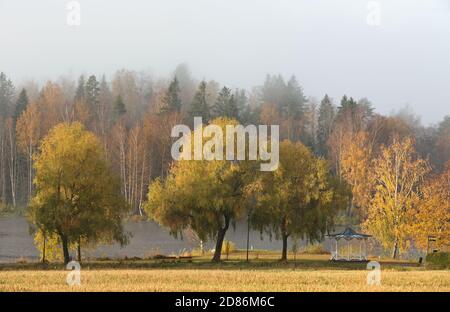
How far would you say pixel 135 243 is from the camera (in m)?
68.4

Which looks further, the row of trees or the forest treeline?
the forest treeline

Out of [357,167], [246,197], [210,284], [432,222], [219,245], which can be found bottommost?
[219,245]

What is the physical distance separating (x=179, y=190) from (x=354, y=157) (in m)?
46.4

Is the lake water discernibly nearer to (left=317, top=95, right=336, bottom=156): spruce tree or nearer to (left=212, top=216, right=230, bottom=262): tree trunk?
(left=212, top=216, right=230, bottom=262): tree trunk

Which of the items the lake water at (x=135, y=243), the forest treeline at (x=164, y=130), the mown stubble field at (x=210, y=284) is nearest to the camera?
the mown stubble field at (x=210, y=284)

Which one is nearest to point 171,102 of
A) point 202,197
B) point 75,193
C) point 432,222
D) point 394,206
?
point 394,206

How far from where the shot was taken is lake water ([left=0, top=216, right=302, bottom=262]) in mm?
59144

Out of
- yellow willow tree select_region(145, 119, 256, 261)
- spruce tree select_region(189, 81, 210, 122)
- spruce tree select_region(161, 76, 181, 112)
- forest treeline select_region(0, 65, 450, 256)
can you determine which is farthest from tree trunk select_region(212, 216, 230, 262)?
spruce tree select_region(161, 76, 181, 112)

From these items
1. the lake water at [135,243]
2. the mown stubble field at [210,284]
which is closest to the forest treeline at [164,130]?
the lake water at [135,243]

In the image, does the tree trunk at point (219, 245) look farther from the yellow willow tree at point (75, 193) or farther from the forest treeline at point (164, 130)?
the forest treeline at point (164, 130)

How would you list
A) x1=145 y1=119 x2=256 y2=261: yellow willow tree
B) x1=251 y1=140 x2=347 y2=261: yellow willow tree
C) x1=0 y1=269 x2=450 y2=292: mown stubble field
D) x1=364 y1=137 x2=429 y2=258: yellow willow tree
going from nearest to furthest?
x1=0 y1=269 x2=450 y2=292: mown stubble field < x1=145 y1=119 x2=256 y2=261: yellow willow tree < x1=251 y1=140 x2=347 y2=261: yellow willow tree < x1=364 y1=137 x2=429 y2=258: yellow willow tree

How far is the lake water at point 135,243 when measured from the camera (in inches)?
2328

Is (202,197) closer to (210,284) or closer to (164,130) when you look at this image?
(210,284)
